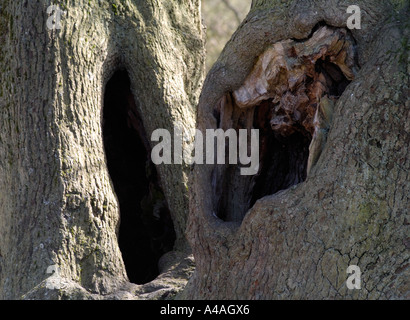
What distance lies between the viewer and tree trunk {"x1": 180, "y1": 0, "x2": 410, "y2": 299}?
292cm

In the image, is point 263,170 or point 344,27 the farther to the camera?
point 263,170

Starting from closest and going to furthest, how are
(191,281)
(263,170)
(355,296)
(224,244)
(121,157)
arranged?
(355,296) → (224,244) → (191,281) → (263,170) → (121,157)

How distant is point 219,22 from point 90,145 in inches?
444

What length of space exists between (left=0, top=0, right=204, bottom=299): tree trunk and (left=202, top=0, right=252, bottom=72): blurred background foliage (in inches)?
375

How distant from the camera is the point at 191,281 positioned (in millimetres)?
3740

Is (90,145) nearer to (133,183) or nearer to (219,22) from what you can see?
(133,183)

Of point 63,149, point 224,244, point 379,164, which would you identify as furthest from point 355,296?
point 63,149

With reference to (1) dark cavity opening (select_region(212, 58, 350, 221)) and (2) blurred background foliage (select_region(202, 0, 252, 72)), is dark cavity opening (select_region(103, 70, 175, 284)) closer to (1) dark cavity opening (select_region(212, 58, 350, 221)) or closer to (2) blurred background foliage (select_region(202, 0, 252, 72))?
(1) dark cavity opening (select_region(212, 58, 350, 221))

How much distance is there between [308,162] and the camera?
10.9 ft

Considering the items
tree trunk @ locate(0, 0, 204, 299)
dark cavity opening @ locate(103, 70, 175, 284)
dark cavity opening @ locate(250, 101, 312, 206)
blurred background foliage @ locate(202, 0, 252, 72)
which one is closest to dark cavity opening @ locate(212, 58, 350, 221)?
dark cavity opening @ locate(250, 101, 312, 206)

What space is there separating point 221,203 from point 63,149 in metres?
1.09
